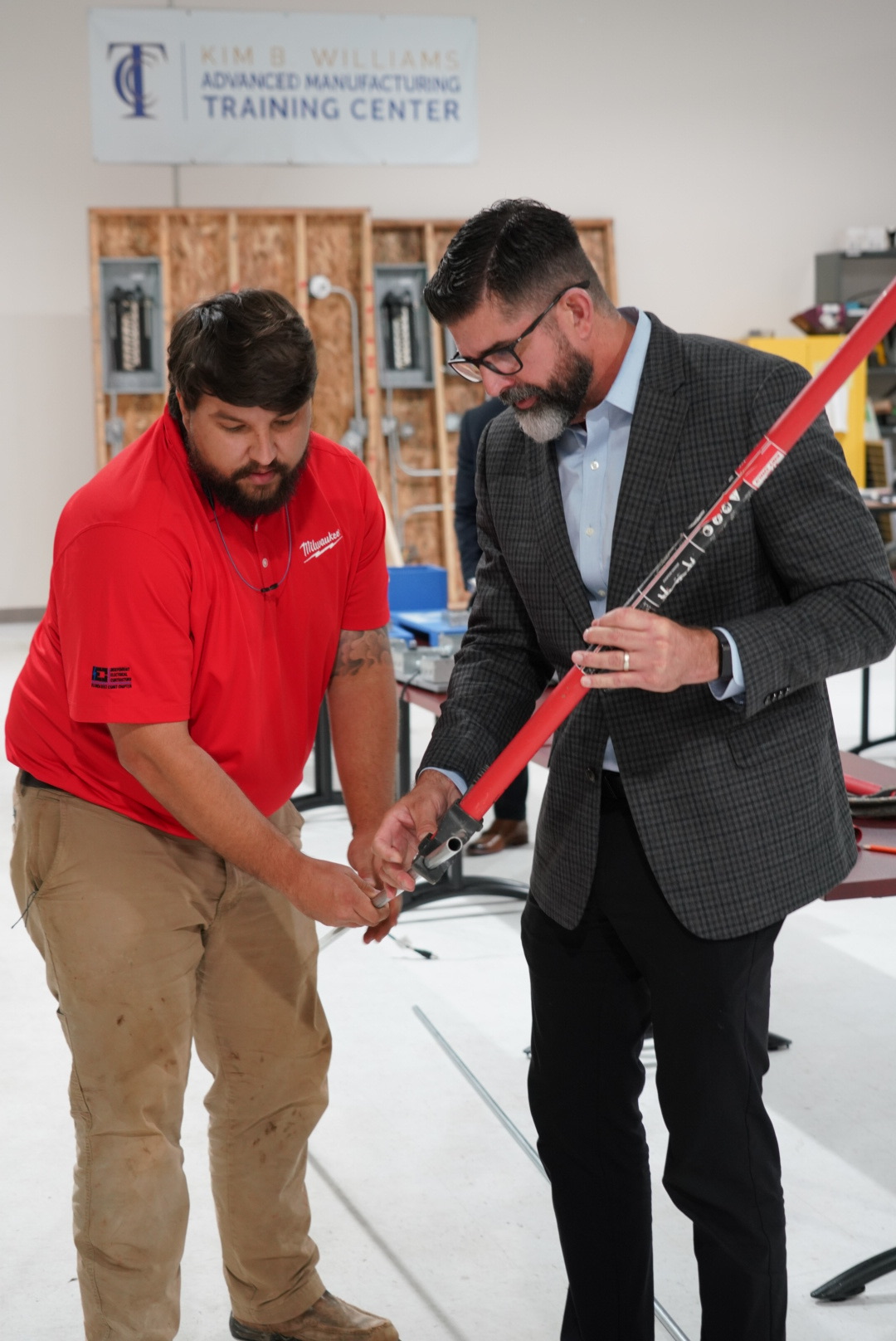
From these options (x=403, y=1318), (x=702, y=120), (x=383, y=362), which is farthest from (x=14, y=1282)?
(x=702, y=120)

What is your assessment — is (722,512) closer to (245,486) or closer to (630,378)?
(630,378)

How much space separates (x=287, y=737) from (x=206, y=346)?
1.85ft

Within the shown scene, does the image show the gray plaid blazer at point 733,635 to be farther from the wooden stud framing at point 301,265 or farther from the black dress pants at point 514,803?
the wooden stud framing at point 301,265

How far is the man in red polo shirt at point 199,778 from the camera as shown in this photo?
5.44 feet

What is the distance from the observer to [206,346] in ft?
5.34

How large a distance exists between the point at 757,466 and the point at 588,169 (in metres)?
9.51

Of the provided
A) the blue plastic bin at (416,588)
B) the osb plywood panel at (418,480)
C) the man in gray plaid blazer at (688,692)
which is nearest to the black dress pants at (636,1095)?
the man in gray plaid blazer at (688,692)

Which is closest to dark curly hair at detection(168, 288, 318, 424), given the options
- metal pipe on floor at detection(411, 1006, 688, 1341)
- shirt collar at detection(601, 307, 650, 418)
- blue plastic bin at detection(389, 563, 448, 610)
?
shirt collar at detection(601, 307, 650, 418)

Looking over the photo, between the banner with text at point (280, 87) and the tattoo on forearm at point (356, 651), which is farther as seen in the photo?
the banner with text at point (280, 87)

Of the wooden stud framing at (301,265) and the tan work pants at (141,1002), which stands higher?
the wooden stud framing at (301,265)

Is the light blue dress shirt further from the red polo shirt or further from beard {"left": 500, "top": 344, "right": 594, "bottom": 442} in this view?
the red polo shirt

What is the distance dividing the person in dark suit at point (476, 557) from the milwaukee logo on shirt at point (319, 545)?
2.66 m

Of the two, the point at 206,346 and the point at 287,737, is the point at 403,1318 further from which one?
the point at 206,346

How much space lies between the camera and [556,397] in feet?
5.19
